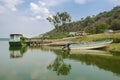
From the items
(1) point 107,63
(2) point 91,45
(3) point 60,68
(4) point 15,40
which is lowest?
(3) point 60,68

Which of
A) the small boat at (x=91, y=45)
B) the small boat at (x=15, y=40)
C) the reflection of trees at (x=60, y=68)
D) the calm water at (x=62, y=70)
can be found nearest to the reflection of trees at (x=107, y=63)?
the calm water at (x=62, y=70)

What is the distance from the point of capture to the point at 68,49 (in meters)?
52.8

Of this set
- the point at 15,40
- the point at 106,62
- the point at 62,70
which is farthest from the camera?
the point at 15,40

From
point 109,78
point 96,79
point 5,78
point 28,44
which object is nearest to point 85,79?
point 96,79

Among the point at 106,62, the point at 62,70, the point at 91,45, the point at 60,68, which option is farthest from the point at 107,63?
the point at 91,45

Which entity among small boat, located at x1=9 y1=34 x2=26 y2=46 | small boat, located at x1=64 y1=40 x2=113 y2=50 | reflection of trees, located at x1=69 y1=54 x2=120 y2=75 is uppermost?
small boat, located at x1=9 y1=34 x2=26 y2=46

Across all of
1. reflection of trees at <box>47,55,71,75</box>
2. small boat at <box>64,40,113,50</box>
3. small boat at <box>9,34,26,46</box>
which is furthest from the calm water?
small boat at <box>9,34,26,46</box>

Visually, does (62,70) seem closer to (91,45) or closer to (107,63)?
(107,63)

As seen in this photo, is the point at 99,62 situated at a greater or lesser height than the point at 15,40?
lesser

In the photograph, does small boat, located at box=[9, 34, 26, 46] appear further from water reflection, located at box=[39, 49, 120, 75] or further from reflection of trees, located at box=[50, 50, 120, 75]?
reflection of trees, located at box=[50, 50, 120, 75]

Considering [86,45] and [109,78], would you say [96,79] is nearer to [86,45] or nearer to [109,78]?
[109,78]

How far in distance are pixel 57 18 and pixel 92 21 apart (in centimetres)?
6157

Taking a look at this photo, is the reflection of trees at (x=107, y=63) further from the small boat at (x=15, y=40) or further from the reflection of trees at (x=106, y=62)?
the small boat at (x=15, y=40)

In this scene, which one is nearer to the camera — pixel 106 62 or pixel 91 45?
pixel 106 62
